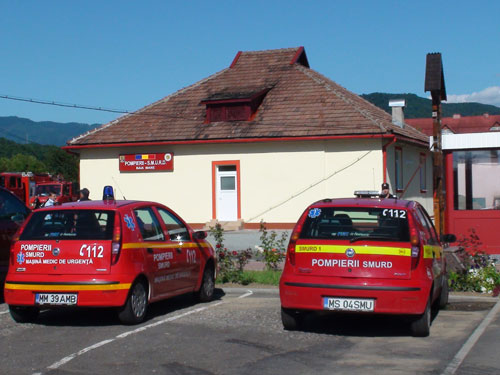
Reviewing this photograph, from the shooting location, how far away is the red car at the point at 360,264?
8.09 meters

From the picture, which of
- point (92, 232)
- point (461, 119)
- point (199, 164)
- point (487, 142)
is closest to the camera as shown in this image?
point (92, 232)

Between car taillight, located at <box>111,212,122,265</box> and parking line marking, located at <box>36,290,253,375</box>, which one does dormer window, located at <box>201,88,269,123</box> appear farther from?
car taillight, located at <box>111,212,122,265</box>

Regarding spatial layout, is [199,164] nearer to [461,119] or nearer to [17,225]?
[17,225]

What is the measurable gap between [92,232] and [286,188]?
18480 millimetres

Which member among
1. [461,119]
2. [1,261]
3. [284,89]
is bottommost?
[1,261]

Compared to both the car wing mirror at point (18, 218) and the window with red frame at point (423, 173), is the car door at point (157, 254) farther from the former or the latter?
the window with red frame at point (423, 173)

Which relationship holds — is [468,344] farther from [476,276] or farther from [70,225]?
[70,225]

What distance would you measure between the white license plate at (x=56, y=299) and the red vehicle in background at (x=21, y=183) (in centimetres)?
2861

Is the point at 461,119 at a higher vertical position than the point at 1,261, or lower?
higher

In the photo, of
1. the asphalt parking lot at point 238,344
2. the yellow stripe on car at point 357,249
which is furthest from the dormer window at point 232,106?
the yellow stripe on car at point 357,249

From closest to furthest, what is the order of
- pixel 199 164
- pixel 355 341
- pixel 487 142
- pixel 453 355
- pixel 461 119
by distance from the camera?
pixel 453 355, pixel 355 341, pixel 487 142, pixel 199 164, pixel 461 119

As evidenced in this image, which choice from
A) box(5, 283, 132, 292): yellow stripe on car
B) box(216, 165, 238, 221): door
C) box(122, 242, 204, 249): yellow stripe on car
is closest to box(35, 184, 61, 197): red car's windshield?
box(216, 165, 238, 221): door

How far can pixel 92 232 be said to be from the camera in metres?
8.96

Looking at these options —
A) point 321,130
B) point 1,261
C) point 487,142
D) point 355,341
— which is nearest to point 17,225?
point 1,261
